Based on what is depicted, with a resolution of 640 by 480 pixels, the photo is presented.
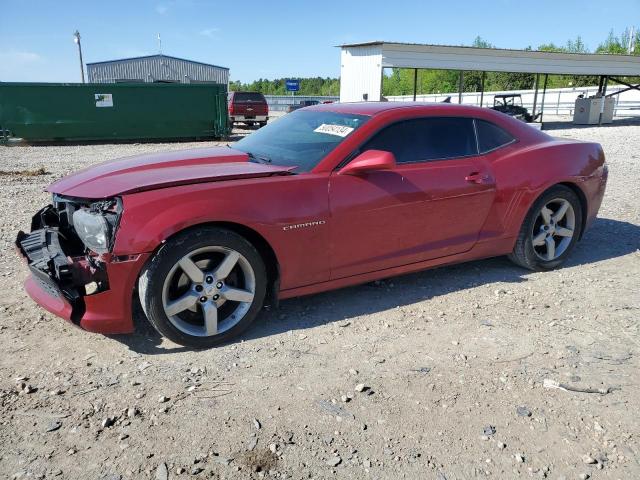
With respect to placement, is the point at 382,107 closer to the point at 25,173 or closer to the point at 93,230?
the point at 93,230

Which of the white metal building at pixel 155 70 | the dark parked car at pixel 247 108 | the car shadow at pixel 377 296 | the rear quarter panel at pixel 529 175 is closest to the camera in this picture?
the car shadow at pixel 377 296

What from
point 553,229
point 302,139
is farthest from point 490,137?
point 302,139

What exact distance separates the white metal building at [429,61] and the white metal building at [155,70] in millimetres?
20971

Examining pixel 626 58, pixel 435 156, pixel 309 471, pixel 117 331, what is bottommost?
pixel 309 471

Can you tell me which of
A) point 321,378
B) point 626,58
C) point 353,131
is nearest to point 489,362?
point 321,378

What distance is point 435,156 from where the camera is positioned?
4012 millimetres

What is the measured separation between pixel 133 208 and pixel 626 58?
31.0 m

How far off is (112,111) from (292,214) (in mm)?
16354

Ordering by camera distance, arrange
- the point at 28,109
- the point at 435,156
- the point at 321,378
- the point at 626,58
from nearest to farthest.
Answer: the point at 321,378 < the point at 435,156 < the point at 28,109 < the point at 626,58

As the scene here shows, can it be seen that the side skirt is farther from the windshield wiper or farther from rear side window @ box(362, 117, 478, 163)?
the windshield wiper

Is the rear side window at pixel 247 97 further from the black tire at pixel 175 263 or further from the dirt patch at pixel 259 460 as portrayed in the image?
A: the dirt patch at pixel 259 460

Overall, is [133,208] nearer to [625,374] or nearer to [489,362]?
[489,362]

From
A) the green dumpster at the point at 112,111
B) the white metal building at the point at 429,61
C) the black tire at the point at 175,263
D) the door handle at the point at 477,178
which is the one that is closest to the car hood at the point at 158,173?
the black tire at the point at 175,263

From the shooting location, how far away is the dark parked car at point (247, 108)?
22.0m
